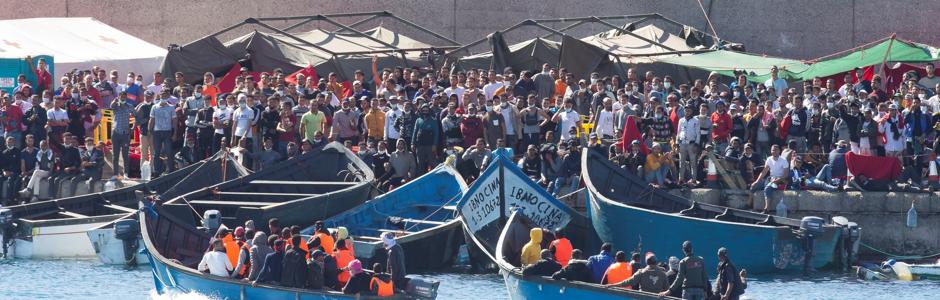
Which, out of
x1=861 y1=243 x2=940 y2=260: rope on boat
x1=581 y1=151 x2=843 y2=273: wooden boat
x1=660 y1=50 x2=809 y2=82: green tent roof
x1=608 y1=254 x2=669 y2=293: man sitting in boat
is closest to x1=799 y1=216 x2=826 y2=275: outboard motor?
x1=581 y1=151 x2=843 y2=273: wooden boat

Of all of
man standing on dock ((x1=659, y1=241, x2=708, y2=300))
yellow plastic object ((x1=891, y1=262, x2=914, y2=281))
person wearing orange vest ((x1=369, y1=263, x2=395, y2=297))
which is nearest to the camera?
man standing on dock ((x1=659, y1=241, x2=708, y2=300))

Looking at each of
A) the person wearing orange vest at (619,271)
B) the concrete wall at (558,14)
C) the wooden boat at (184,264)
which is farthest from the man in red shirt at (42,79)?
the person wearing orange vest at (619,271)

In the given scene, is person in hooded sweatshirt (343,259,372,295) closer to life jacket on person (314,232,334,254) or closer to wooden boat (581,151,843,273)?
life jacket on person (314,232,334,254)

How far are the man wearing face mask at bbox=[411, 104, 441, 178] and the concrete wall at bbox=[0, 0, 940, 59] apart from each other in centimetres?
1140

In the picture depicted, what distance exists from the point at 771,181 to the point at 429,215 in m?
5.78

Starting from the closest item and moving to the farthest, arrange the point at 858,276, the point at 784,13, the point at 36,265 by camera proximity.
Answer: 1. the point at 858,276
2. the point at 36,265
3. the point at 784,13

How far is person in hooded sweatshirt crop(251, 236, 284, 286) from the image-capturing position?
25.8 meters

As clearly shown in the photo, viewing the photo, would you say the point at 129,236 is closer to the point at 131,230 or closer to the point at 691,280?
the point at 131,230

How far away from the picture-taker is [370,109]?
35.1 m

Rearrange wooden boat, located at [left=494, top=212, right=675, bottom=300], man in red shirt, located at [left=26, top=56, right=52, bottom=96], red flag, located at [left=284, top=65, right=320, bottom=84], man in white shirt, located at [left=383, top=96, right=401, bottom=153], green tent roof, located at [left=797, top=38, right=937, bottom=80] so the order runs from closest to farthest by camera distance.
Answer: wooden boat, located at [left=494, top=212, right=675, bottom=300]
man in white shirt, located at [left=383, top=96, right=401, bottom=153]
green tent roof, located at [left=797, top=38, right=937, bottom=80]
red flag, located at [left=284, top=65, right=320, bottom=84]
man in red shirt, located at [left=26, top=56, right=52, bottom=96]

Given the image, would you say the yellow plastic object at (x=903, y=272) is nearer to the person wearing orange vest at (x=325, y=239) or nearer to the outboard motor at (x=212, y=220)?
the person wearing orange vest at (x=325, y=239)

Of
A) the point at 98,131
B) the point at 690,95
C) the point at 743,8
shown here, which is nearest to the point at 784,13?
the point at 743,8

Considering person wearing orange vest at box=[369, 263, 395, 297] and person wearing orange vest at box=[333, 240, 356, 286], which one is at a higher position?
person wearing orange vest at box=[333, 240, 356, 286]

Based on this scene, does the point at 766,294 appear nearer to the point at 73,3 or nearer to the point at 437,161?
the point at 437,161
